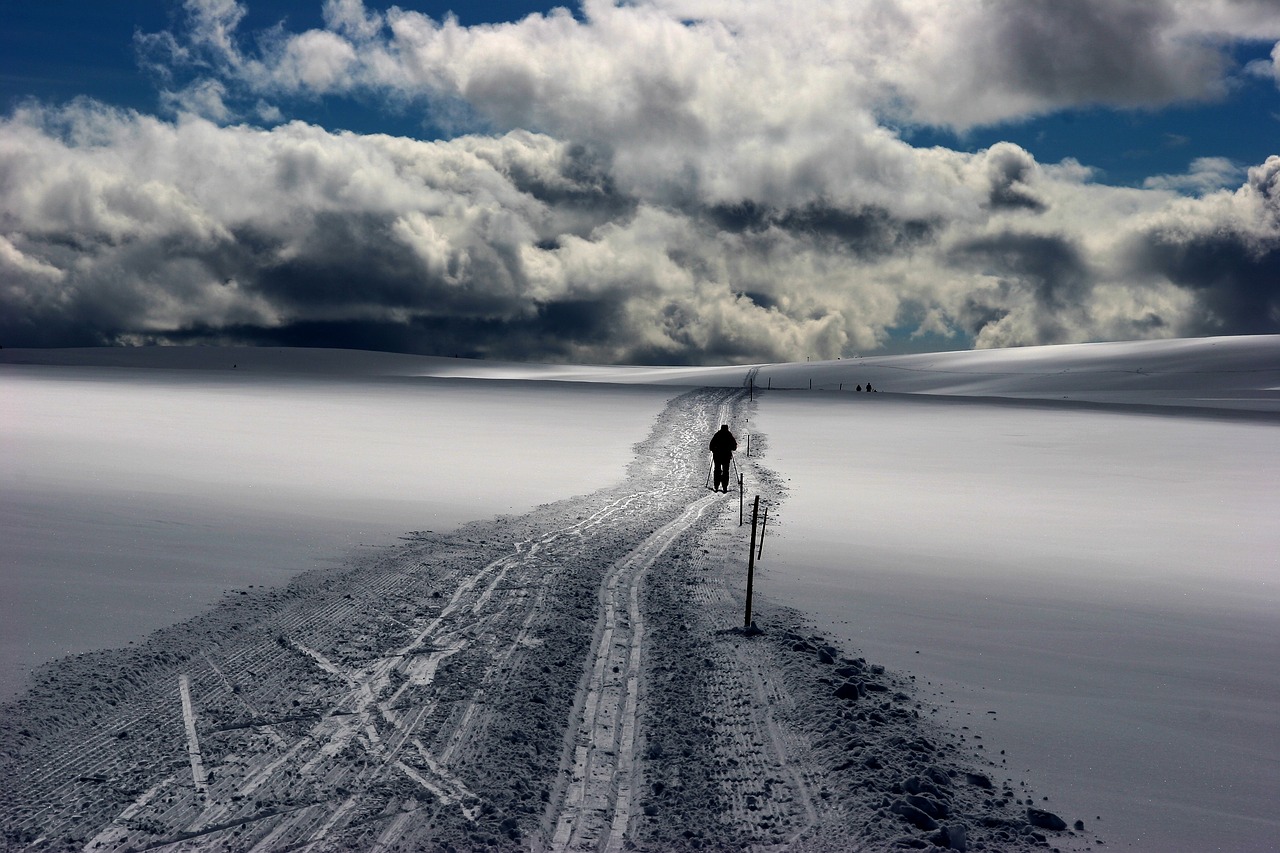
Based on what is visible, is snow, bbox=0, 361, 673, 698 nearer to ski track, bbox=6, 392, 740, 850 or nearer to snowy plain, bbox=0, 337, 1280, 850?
snowy plain, bbox=0, 337, 1280, 850

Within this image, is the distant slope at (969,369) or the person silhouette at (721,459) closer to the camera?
the person silhouette at (721,459)

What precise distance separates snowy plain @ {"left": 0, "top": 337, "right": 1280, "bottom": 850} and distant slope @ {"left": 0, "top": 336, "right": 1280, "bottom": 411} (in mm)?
18452

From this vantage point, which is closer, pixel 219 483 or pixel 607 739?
pixel 607 739

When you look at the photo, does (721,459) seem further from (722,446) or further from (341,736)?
(341,736)

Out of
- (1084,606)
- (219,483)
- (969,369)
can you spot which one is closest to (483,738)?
(1084,606)

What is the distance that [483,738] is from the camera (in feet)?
21.7

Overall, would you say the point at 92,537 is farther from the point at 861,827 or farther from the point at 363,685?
the point at 861,827

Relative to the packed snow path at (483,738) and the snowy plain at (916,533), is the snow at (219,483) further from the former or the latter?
the packed snow path at (483,738)

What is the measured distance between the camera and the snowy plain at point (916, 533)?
7.47 metres

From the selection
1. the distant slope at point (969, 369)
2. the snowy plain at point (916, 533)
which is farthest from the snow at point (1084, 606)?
the distant slope at point (969, 369)

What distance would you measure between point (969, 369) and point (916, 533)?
222ft

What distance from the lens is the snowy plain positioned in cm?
747

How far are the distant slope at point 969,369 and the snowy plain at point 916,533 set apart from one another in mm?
18452

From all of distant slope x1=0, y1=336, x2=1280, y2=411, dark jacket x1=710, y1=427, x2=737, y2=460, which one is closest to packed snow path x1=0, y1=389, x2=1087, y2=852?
dark jacket x1=710, y1=427, x2=737, y2=460
